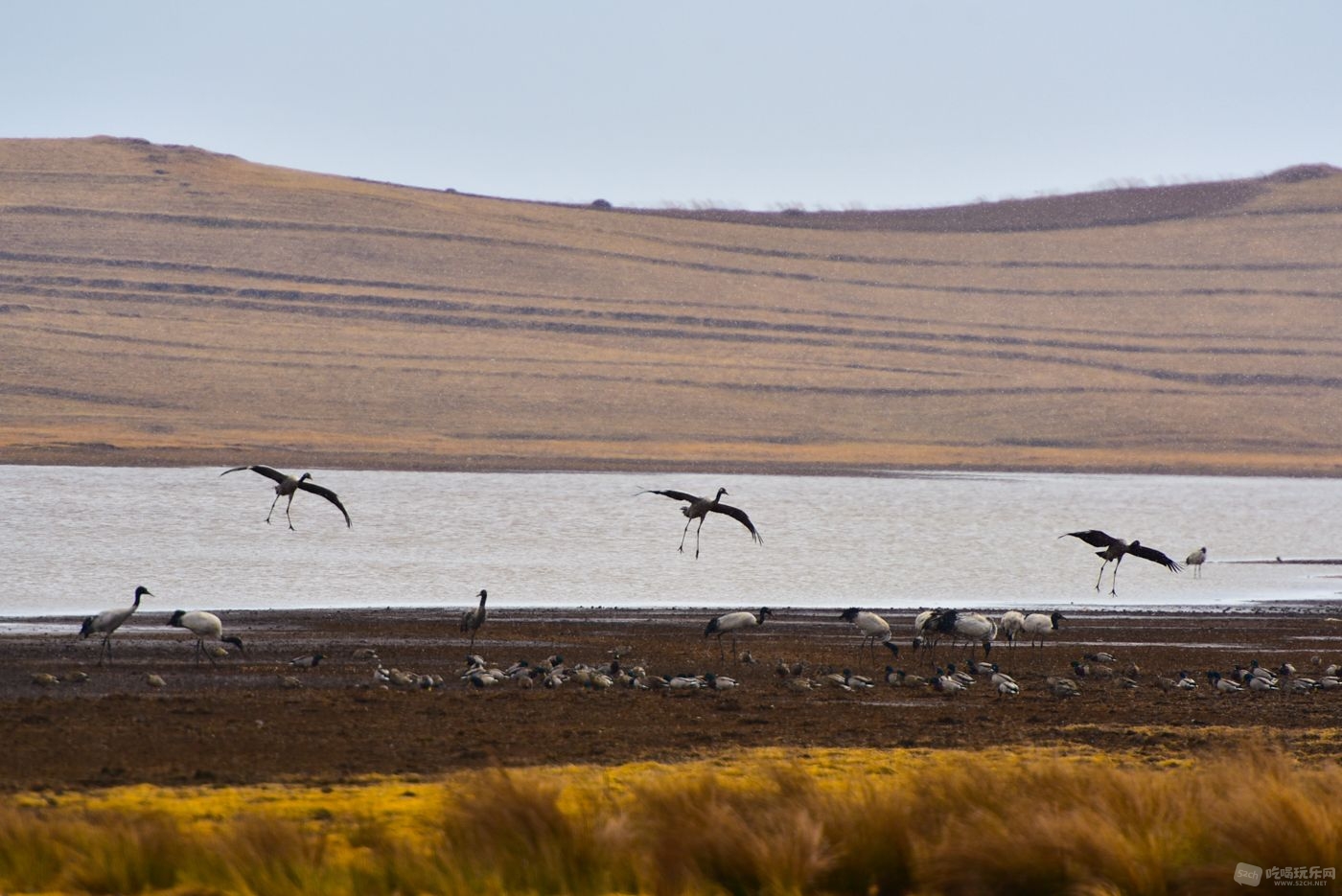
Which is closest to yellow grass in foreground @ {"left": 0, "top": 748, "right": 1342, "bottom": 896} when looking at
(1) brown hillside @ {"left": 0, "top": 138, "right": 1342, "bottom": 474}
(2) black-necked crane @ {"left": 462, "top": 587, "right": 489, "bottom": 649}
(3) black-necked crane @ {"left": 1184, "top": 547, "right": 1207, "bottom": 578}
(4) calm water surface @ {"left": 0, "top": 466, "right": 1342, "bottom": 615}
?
(2) black-necked crane @ {"left": 462, "top": 587, "right": 489, "bottom": 649}

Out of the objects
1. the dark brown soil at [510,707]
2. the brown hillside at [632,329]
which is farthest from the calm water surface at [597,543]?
the brown hillside at [632,329]

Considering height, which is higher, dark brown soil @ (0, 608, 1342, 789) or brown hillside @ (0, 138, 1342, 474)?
brown hillside @ (0, 138, 1342, 474)

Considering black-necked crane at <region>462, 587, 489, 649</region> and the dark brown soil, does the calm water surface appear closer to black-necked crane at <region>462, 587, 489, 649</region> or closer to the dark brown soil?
the dark brown soil

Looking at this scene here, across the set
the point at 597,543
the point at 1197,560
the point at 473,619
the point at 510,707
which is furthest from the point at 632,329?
the point at 510,707

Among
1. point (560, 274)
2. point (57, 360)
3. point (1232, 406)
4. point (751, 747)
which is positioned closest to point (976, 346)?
point (1232, 406)

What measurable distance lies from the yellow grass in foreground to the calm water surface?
14.8 metres

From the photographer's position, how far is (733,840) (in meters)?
9.36

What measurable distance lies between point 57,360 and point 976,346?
50445 millimetres

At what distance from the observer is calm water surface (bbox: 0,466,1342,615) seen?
28.7 metres

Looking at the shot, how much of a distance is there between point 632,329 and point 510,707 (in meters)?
84.4

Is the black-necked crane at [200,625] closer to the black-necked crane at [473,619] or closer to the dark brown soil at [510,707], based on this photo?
the dark brown soil at [510,707]

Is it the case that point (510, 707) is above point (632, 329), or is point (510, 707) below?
below

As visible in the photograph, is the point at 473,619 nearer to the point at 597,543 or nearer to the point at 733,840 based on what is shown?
the point at 733,840

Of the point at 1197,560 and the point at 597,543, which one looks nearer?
the point at 1197,560
